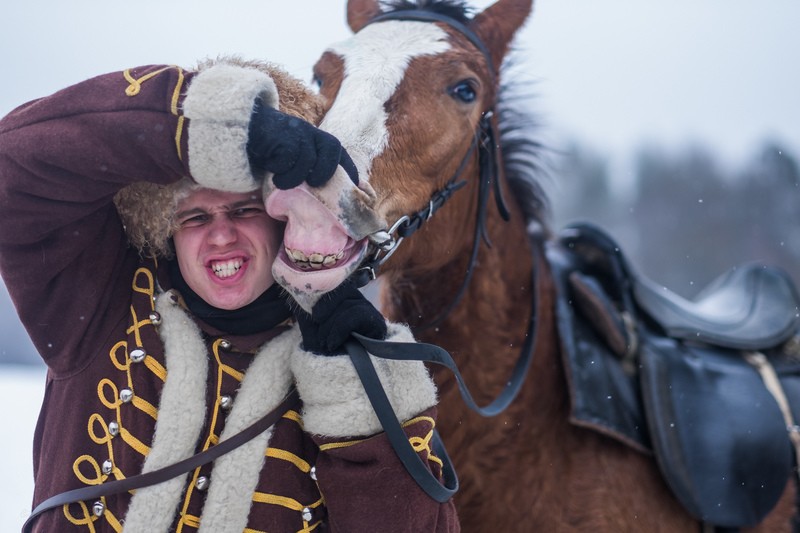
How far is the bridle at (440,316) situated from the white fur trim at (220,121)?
449 mm

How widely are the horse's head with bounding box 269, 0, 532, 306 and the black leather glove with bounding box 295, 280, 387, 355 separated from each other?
0.13 ft

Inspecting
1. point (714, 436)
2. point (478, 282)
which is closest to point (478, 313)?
point (478, 282)

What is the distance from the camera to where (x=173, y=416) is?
1595 millimetres

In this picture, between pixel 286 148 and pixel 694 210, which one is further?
pixel 694 210

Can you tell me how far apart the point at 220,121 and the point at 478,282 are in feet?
4.22

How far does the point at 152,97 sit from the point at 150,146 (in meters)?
0.10

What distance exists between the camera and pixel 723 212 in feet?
89.8

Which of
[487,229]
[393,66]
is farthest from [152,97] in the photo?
[487,229]

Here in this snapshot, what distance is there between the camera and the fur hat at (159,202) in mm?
1648

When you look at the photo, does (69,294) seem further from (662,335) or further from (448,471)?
(662,335)

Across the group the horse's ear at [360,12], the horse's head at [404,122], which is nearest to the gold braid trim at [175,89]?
the horse's head at [404,122]

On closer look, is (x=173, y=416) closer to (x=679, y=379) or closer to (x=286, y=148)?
(x=286, y=148)

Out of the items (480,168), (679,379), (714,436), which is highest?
(480,168)

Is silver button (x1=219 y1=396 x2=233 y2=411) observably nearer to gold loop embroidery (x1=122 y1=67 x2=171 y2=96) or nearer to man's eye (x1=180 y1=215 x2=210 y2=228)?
man's eye (x1=180 y1=215 x2=210 y2=228)
